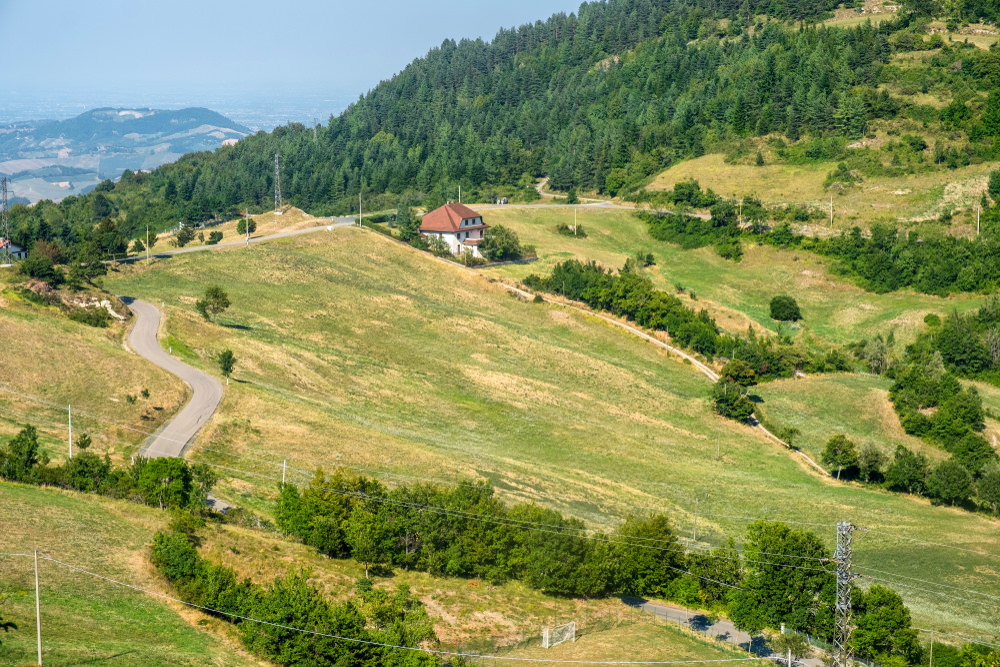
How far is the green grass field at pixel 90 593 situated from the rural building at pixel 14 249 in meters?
57.0

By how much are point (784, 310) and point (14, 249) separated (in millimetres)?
87496

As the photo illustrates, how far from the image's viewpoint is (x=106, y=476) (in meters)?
54.5

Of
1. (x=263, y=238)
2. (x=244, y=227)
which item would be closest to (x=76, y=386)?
(x=263, y=238)

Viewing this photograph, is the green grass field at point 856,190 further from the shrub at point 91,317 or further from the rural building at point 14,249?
the rural building at point 14,249

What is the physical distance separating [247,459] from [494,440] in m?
22.1

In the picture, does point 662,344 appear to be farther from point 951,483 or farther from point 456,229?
point 951,483

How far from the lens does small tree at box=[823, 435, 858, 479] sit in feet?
278

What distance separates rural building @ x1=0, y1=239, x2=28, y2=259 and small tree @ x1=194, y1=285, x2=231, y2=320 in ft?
73.6

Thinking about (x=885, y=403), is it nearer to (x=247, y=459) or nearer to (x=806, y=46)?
(x=247, y=459)

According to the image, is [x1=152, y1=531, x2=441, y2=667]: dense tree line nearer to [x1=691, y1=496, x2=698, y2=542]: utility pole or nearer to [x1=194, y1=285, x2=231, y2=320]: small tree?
[x1=691, y1=496, x2=698, y2=542]: utility pole

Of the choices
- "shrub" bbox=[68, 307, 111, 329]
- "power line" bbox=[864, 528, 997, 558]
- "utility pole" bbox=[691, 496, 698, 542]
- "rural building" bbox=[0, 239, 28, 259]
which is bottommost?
"power line" bbox=[864, 528, 997, 558]

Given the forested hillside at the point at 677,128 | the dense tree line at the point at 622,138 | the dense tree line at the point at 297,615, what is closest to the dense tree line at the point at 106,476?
the dense tree line at the point at 297,615

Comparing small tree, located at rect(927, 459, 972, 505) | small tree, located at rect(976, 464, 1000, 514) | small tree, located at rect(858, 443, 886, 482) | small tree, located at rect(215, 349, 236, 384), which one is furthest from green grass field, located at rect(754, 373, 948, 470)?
small tree, located at rect(215, 349, 236, 384)

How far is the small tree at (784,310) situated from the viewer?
4929 inches
